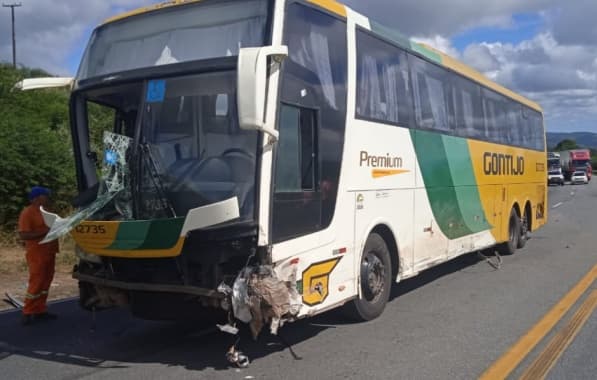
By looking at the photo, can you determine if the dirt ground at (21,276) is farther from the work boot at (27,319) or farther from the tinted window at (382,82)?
the tinted window at (382,82)

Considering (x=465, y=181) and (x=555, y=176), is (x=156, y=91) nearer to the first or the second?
(x=465, y=181)

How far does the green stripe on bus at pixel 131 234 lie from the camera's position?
560 centimetres

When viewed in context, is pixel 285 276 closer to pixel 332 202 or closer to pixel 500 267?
pixel 332 202

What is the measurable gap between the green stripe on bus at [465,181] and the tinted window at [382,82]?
64.6 inches

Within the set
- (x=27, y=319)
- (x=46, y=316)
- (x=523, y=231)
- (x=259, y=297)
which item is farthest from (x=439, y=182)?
(x=523, y=231)

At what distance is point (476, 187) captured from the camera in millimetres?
11227

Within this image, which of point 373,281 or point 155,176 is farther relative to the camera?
point 373,281

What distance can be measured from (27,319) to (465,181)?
680 cm

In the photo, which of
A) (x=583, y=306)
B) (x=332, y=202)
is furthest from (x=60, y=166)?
(x=583, y=306)

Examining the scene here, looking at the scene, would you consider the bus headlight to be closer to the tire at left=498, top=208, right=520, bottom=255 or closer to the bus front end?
the bus front end

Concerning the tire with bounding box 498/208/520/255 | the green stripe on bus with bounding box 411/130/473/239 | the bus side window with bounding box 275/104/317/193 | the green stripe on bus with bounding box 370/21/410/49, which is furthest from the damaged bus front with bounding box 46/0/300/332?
the tire with bounding box 498/208/520/255

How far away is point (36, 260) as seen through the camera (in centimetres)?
787

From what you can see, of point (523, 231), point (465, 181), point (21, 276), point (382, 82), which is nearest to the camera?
point (382, 82)

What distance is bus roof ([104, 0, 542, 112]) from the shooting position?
6.59 meters
